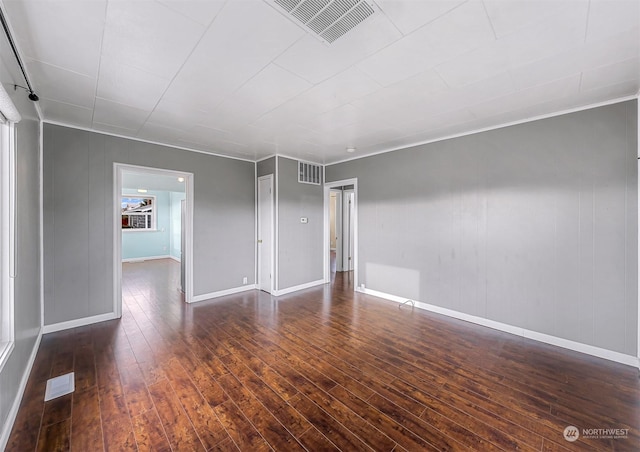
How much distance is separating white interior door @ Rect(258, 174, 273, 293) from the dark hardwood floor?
1.54m

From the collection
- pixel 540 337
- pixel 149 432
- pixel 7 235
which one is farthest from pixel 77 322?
pixel 540 337

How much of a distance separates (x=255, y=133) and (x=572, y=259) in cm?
420

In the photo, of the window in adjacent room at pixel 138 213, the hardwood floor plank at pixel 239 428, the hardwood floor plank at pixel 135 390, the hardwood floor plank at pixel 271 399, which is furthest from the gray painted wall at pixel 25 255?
the window in adjacent room at pixel 138 213

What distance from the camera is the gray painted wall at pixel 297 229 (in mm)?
5094

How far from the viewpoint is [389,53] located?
196 cm

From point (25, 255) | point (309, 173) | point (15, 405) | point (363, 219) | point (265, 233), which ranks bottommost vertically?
point (15, 405)

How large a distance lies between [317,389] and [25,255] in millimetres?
2873

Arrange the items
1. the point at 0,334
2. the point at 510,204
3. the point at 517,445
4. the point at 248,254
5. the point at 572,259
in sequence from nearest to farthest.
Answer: the point at 517,445
the point at 0,334
the point at 572,259
the point at 510,204
the point at 248,254

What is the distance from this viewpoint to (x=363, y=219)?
5094mm

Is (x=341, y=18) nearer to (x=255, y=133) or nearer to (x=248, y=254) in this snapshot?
(x=255, y=133)

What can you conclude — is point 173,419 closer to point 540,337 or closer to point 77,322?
point 77,322

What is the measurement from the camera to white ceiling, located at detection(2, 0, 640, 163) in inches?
62.4

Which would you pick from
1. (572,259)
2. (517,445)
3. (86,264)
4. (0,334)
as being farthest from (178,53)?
(572,259)

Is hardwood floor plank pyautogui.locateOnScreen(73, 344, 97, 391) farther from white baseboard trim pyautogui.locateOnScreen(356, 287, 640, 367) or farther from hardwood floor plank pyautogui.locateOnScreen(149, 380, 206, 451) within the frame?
white baseboard trim pyautogui.locateOnScreen(356, 287, 640, 367)
